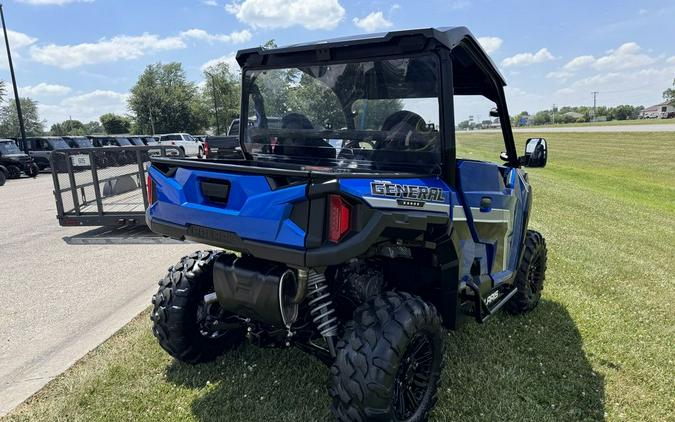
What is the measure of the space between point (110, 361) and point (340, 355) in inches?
81.1

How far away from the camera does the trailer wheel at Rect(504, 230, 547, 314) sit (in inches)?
161

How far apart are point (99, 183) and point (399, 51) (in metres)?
6.31

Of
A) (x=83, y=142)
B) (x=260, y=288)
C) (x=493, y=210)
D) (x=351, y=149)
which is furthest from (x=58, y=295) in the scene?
(x=83, y=142)

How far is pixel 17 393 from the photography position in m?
3.20

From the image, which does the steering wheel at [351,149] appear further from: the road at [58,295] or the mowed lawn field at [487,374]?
the road at [58,295]

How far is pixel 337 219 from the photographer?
224 centimetres

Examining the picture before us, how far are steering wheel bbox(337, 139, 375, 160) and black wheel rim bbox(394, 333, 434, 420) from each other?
1139 millimetres

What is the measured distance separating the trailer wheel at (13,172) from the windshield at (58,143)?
4.38 metres

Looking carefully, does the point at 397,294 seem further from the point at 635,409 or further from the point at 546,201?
the point at 546,201

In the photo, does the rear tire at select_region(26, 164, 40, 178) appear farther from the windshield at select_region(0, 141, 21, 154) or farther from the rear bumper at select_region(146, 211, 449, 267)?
the rear bumper at select_region(146, 211, 449, 267)

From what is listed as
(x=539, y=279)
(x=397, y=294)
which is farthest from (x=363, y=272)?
(x=539, y=279)

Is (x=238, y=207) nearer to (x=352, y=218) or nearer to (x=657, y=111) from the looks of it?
(x=352, y=218)

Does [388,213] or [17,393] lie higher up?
[388,213]

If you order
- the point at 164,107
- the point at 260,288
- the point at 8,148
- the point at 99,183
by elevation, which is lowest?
the point at 260,288
